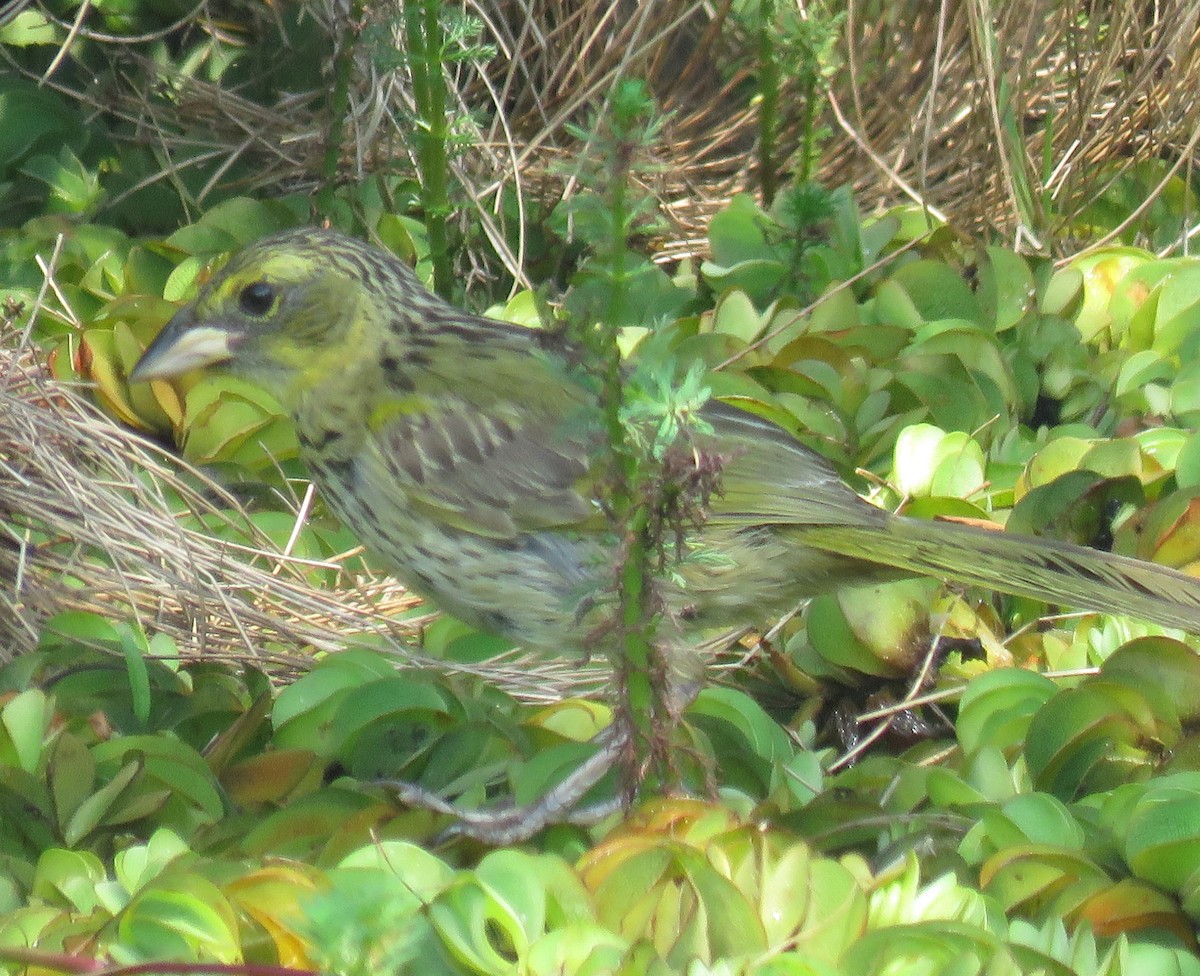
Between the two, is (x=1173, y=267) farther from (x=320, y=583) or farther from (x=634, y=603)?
(x=634, y=603)

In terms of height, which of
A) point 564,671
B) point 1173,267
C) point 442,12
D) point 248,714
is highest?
point 442,12

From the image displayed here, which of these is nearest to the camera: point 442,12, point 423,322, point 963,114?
point 423,322

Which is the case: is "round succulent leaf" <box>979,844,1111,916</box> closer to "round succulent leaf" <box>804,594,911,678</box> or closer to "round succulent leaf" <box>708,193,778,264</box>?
"round succulent leaf" <box>804,594,911,678</box>

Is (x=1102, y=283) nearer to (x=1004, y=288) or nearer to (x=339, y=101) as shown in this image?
(x=1004, y=288)

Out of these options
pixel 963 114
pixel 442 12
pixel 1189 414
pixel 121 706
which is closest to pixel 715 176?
pixel 963 114

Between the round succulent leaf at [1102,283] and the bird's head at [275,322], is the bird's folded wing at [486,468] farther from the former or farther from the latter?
the round succulent leaf at [1102,283]

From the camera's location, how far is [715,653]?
373 centimetres

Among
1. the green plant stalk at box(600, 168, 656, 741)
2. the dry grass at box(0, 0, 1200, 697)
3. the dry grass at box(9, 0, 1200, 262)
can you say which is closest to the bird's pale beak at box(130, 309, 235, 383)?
the dry grass at box(0, 0, 1200, 697)

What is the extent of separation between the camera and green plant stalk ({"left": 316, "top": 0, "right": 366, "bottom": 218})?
4.56m

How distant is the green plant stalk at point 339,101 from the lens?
15.0ft

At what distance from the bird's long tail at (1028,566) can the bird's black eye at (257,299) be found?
113cm

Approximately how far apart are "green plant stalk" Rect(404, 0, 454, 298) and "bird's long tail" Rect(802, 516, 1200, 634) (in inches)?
65.4

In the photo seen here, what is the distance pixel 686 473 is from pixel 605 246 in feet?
0.95

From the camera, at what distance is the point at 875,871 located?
99.3 inches
